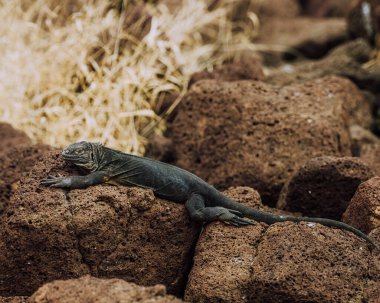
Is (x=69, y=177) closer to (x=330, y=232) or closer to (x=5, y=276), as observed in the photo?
(x=5, y=276)

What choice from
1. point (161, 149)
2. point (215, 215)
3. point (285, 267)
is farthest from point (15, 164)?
point (285, 267)

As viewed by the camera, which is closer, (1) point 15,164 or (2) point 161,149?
(1) point 15,164

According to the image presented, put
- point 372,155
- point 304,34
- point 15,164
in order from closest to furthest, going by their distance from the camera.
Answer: point 15,164, point 372,155, point 304,34

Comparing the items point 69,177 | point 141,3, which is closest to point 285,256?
point 69,177

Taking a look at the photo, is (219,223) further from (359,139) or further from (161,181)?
(359,139)

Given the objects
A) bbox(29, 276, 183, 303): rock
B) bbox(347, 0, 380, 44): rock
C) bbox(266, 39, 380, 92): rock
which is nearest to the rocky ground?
bbox(29, 276, 183, 303): rock

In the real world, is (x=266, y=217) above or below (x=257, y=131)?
below

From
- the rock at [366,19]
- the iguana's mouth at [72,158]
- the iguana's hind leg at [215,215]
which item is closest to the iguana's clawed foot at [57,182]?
the iguana's mouth at [72,158]
